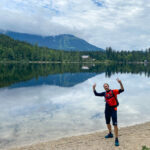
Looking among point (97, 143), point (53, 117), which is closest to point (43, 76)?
point (53, 117)

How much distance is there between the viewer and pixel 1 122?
1895cm

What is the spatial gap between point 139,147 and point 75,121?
27.7ft

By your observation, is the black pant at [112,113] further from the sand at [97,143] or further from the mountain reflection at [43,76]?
the mountain reflection at [43,76]

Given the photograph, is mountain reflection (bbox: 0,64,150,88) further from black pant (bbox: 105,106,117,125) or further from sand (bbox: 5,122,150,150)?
black pant (bbox: 105,106,117,125)

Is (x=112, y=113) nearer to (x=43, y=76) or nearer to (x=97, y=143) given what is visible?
(x=97, y=143)

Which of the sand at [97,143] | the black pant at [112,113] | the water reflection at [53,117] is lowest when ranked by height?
the water reflection at [53,117]

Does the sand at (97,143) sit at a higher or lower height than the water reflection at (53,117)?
higher

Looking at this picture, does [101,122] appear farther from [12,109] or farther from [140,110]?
[12,109]

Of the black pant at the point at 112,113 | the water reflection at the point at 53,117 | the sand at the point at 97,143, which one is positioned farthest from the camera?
the water reflection at the point at 53,117

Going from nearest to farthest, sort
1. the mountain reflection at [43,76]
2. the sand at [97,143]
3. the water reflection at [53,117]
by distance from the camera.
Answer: the sand at [97,143], the water reflection at [53,117], the mountain reflection at [43,76]

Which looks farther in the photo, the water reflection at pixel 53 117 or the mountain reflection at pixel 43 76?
the mountain reflection at pixel 43 76

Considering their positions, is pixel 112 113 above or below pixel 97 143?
above

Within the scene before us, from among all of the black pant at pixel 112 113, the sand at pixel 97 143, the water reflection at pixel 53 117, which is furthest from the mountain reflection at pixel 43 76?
the black pant at pixel 112 113

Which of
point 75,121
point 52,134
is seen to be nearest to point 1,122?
point 52,134
